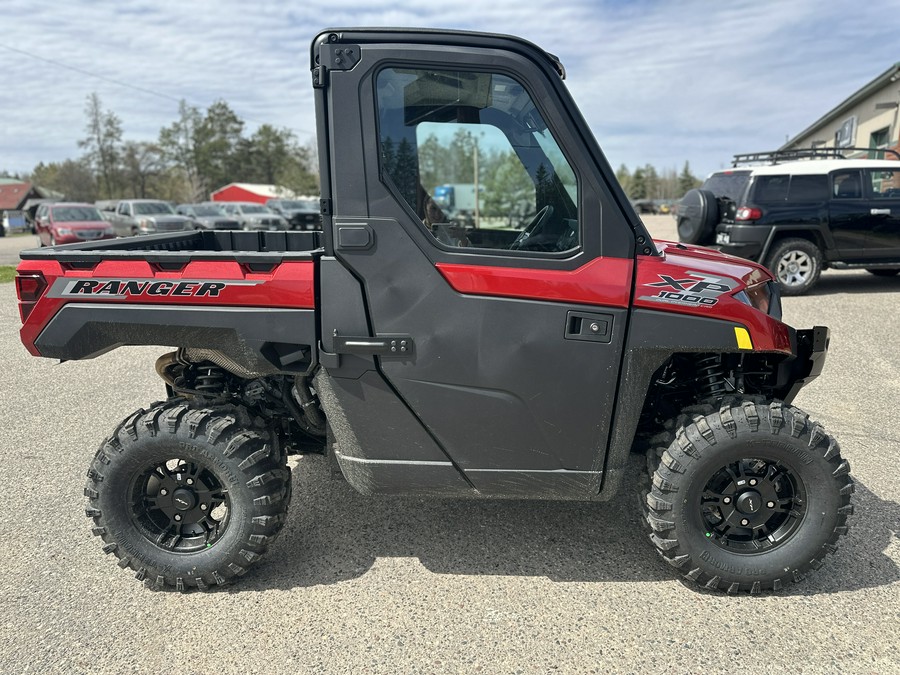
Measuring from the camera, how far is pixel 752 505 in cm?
275

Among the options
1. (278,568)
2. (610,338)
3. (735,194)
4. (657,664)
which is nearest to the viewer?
(657,664)

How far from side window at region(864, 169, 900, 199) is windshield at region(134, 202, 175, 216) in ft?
72.2

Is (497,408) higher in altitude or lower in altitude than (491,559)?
higher

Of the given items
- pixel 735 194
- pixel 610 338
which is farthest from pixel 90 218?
pixel 610 338

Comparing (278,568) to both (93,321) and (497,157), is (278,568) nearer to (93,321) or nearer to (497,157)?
(93,321)

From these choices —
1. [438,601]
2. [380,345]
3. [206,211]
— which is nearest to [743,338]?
[380,345]

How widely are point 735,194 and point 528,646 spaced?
30.0ft

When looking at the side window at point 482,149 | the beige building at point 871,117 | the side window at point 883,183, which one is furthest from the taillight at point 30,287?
the beige building at point 871,117

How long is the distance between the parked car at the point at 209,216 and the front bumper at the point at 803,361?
21833mm

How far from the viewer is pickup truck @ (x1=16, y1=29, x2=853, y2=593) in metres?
2.51

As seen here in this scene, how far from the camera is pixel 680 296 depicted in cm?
257

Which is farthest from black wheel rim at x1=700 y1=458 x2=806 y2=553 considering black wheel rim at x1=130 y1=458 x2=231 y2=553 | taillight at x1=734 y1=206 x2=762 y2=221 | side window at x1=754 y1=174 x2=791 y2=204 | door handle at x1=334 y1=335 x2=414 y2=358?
side window at x1=754 y1=174 x2=791 y2=204

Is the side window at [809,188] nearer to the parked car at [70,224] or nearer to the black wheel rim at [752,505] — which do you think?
the black wheel rim at [752,505]

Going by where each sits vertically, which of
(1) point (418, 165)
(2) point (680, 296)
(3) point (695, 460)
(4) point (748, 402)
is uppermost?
(1) point (418, 165)
